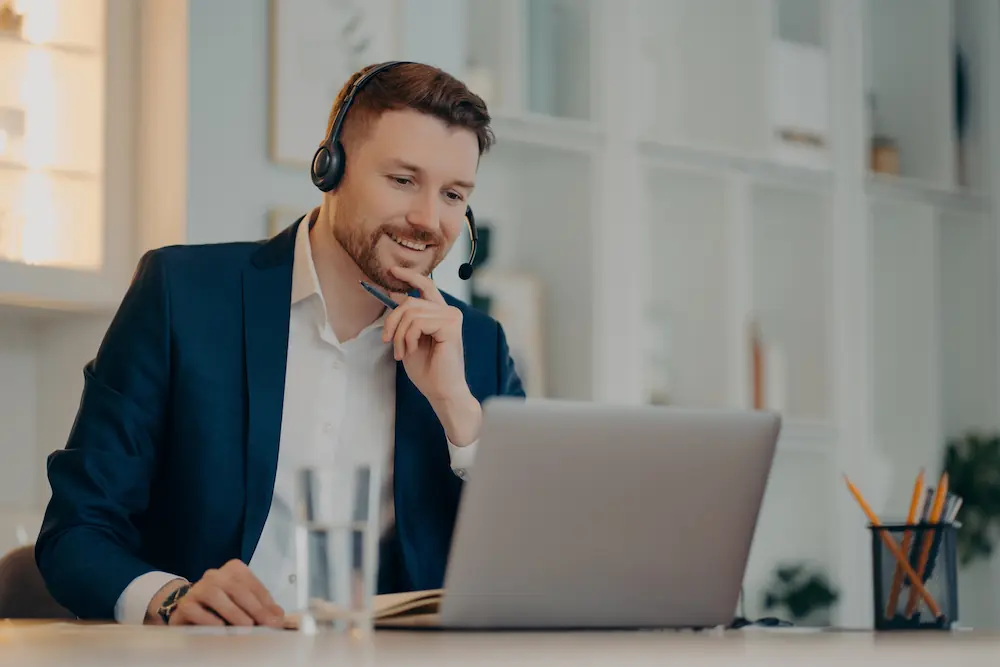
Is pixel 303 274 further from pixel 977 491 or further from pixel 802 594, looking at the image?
pixel 977 491

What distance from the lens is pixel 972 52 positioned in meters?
4.57

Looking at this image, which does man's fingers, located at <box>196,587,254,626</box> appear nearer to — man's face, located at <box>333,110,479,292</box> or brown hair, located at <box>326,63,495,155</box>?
→ man's face, located at <box>333,110,479,292</box>

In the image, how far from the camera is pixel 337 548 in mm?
966

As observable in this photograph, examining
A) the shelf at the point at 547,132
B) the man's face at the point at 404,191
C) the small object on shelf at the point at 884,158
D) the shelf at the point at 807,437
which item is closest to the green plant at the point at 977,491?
the shelf at the point at 807,437

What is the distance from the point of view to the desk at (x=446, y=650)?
61cm

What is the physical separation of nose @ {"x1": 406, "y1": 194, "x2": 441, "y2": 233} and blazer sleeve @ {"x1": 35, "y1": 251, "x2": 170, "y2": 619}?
1.15 ft

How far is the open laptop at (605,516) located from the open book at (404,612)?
0.06 feet

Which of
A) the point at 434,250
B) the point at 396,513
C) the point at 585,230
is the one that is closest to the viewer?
the point at 396,513

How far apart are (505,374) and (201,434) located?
0.48 m

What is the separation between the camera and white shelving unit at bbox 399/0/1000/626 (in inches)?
143

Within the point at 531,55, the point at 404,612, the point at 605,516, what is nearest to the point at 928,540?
the point at 605,516

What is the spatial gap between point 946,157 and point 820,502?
1.28 meters

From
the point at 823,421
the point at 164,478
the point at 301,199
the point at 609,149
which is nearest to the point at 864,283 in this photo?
the point at 823,421

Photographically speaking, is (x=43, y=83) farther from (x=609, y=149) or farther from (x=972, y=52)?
(x=972, y=52)
